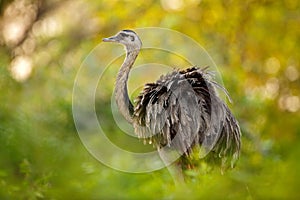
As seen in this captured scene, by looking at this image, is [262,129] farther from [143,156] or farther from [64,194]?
[64,194]

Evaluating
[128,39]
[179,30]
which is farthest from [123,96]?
[179,30]

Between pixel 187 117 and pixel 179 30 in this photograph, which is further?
pixel 179 30

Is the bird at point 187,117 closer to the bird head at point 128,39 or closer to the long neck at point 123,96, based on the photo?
the long neck at point 123,96

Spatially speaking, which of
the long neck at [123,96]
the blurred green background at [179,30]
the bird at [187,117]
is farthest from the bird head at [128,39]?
the blurred green background at [179,30]

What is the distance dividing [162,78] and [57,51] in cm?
633

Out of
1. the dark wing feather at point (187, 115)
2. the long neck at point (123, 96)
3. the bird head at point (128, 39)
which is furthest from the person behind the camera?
the bird head at point (128, 39)

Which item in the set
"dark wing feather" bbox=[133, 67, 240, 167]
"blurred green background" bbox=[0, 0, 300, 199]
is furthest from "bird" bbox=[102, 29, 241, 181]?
"blurred green background" bbox=[0, 0, 300, 199]

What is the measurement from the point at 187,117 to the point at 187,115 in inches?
0.4

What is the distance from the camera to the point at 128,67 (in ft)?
13.8

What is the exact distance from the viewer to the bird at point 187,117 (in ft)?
12.4

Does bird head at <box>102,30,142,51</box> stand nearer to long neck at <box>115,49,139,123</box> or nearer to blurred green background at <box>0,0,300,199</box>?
long neck at <box>115,49,139,123</box>

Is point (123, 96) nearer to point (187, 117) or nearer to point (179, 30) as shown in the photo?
point (187, 117)

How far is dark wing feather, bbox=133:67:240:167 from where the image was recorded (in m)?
3.79

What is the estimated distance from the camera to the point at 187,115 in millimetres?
3801
